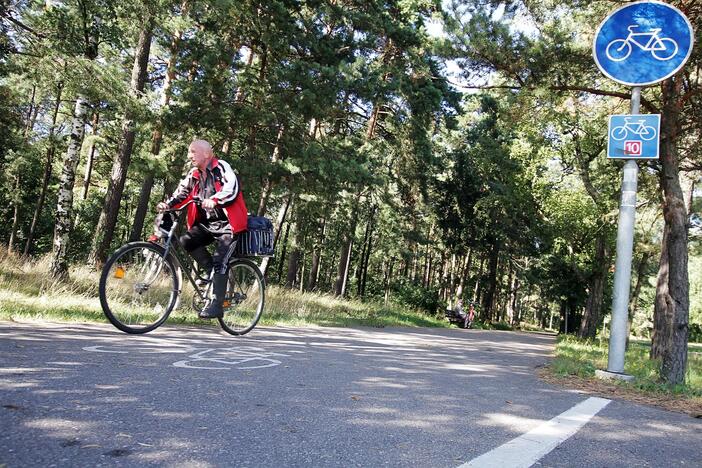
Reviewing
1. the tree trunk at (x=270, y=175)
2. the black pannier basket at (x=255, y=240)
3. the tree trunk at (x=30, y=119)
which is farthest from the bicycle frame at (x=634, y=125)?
the tree trunk at (x=30, y=119)

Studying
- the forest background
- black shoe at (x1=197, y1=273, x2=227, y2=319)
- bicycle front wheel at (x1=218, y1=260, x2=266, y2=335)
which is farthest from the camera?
the forest background

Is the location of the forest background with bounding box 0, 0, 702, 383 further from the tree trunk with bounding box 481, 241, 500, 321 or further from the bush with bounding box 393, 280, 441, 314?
the tree trunk with bounding box 481, 241, 500, 321

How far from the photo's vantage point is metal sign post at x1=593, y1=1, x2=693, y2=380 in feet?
20.4

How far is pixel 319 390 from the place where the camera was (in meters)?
3.62

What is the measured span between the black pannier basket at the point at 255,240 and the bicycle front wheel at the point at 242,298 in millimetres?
246

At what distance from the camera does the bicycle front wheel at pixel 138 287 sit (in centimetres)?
503

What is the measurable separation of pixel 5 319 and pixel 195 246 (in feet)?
8.21

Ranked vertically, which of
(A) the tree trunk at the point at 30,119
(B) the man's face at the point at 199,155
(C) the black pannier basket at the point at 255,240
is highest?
(A) the tree trunk at the point at 30,119

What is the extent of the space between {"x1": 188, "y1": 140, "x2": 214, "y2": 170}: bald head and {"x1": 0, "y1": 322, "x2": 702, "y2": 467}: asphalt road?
77.0 inches

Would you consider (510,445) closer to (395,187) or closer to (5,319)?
(5,319)

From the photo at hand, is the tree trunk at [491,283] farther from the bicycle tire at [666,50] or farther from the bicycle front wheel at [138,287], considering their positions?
the bicycle front wheel at [138,287]

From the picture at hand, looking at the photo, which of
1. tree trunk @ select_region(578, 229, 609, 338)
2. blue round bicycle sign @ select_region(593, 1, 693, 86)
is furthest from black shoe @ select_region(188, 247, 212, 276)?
tree trunk @ select_region(578, 229, 609, 338)

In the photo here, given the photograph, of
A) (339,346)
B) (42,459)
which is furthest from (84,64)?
(42,459)

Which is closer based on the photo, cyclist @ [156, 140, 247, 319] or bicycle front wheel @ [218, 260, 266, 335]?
cyclist @ [156, 140, 247, 319]
